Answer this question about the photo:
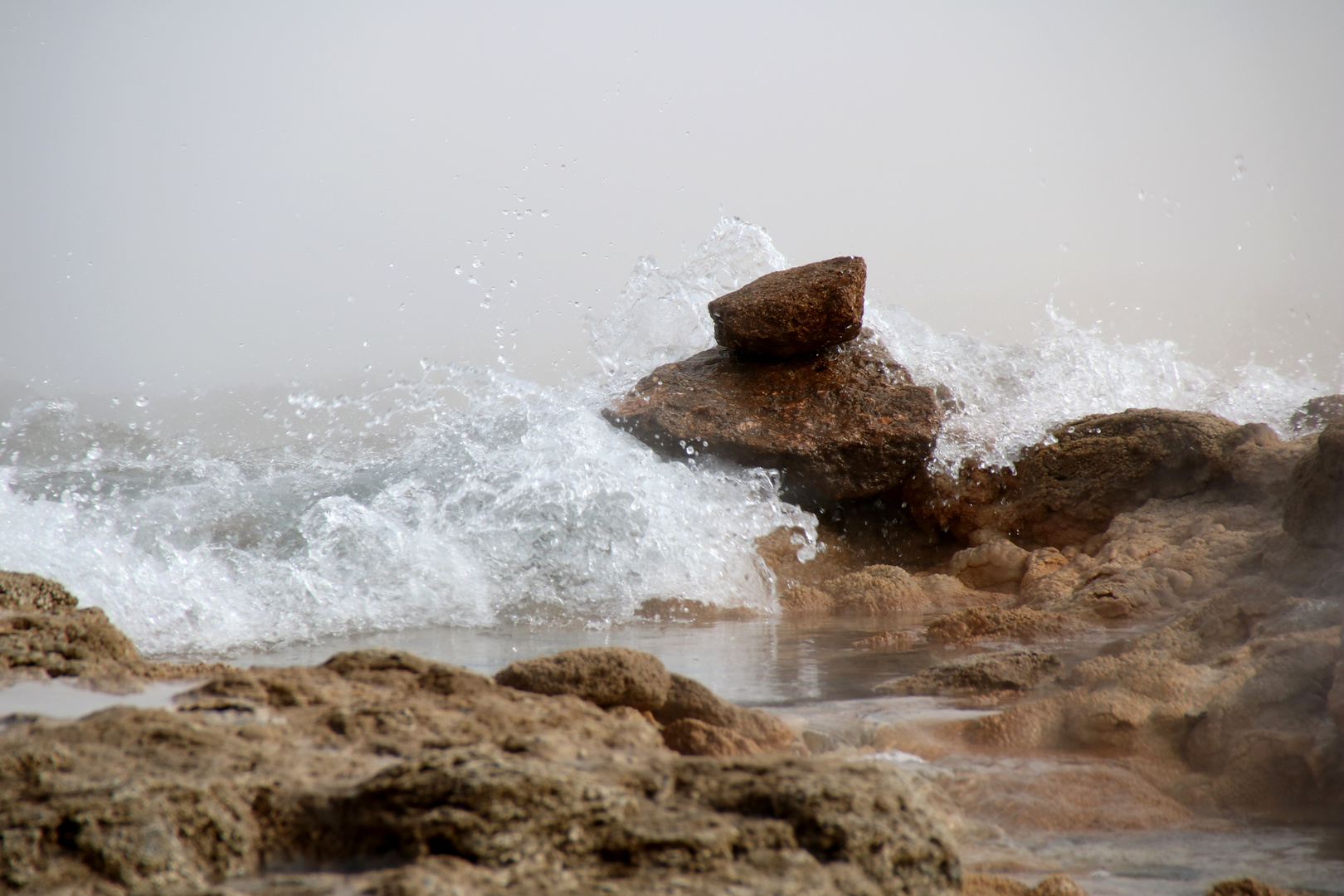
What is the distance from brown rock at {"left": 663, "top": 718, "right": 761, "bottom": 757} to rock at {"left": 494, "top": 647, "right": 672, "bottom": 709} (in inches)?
3.8

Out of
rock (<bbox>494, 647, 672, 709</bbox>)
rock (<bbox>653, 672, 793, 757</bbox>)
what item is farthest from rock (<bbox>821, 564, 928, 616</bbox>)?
rock (<bbox>494, 647, 672, 709</bbox>)

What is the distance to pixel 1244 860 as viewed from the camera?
1.64 m

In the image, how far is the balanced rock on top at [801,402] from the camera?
18.4 feet

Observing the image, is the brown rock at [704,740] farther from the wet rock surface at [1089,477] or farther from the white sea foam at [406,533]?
the wet rock surface at [1089,477]

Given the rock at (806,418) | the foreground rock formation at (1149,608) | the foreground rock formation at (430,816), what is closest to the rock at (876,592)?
the foreground rock formation at (1149,608)

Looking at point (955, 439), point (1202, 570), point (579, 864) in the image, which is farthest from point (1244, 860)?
point (955, 439)

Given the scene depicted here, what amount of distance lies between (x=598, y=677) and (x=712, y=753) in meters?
0.30

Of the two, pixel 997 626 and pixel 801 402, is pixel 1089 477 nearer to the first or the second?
pixel 801 402

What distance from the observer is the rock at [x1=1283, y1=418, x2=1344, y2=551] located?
288 cm

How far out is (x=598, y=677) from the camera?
6.56ft

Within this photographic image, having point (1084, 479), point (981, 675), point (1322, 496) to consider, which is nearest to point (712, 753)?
point (981, 675)

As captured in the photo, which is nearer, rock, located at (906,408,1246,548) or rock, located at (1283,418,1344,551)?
rock, located at (1283,418,1344,551)

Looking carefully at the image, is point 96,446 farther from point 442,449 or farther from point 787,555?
point 787,555

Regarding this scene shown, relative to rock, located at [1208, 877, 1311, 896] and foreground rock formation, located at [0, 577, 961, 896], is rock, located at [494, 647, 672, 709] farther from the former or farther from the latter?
rock, located at [1208, 877, 1311, 896]
